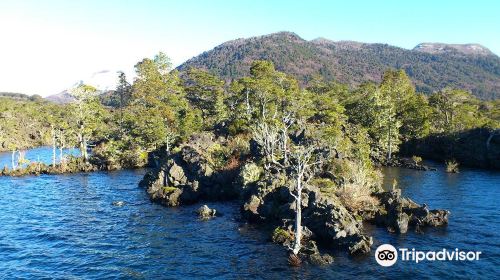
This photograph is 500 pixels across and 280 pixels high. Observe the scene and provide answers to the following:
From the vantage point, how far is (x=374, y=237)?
141 feet

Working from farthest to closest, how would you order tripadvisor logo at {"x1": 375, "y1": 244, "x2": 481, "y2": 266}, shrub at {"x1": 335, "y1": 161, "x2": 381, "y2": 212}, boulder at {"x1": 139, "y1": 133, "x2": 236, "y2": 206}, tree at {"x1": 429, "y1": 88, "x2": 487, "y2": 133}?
tree at {"x1": 429, "y1": 88, "x2": 487, "y2": 133}, boulder at {"x1": 139, "y1": 133, "x2": 236, "y2": 206}, shrub at {"x1": 335, "y1": 161, "x2": 381, "y2": 212}, tripadvisor logo at {"x1": 375, "y1": 244, "x2": 481, "y2": 266}

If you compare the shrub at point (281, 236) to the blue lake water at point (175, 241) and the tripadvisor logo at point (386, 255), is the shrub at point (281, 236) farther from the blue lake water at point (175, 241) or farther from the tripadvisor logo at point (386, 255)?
the tripadvisor logo at point (386, 255)

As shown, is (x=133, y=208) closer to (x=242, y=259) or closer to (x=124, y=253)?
(x=124, y=253)

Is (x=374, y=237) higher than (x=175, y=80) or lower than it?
lower

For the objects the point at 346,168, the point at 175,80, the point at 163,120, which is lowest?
the point at 346,168

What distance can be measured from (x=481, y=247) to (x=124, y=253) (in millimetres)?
36758

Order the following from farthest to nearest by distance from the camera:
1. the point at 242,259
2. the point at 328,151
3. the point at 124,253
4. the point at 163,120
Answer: the point at 163,120 → the point at 328,151 → the point at 124,253 → the point at 242,259

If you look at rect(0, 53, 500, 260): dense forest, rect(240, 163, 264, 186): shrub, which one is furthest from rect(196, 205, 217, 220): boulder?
rect(240, 163, 264, 186): shrub

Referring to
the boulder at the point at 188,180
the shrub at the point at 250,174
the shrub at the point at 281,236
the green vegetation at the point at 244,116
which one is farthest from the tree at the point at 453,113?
the shrub at the point at 281,236

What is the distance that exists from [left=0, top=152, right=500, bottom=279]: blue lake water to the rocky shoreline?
73.1 inches

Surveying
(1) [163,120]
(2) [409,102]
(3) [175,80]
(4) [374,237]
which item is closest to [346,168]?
(4) [374,237]

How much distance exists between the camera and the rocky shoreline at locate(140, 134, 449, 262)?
41.1 metres

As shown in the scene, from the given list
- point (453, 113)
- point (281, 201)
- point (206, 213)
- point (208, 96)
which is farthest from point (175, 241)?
point (453, 113)

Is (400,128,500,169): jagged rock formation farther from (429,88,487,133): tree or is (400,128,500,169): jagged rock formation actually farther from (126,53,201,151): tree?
(126,53,201,151): tree
